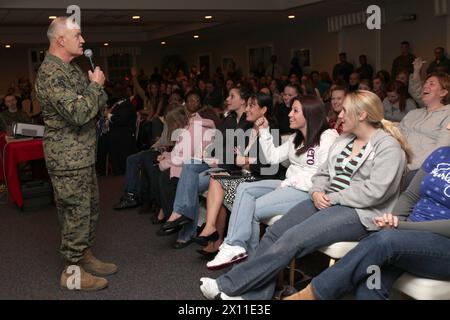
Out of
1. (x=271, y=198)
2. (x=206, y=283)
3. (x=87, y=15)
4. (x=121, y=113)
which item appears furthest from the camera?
(x=87, y=15)

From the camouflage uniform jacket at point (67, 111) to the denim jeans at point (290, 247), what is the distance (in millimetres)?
1109

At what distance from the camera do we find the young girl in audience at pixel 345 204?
7.91 ft

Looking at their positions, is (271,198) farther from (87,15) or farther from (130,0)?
(87,15)

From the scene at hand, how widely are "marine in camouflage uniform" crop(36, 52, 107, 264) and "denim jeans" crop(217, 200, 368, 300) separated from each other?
97 centimetres

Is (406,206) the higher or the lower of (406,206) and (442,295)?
the higher

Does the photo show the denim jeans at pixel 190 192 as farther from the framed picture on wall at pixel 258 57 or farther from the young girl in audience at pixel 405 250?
the framed picture on wall at pixel 258 57

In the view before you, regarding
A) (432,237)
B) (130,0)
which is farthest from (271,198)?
(130,0)

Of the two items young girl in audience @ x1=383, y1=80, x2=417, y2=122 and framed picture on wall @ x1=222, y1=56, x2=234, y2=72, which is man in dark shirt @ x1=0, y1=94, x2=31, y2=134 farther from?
framed picture on wall @ x1=222, y1=56, x2=234, y2=72

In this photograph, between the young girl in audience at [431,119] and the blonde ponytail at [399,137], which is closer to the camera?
the blonde ponytail at [399,137]

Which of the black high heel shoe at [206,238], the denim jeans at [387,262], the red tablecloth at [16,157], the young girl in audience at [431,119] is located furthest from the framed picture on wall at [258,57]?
the denim jeans at [387,262]

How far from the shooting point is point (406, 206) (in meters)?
2.43

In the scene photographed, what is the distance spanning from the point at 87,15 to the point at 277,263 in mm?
7536

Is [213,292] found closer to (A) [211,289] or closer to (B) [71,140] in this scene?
(A) [211,289]

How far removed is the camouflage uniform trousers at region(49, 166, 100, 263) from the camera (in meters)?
2.89
